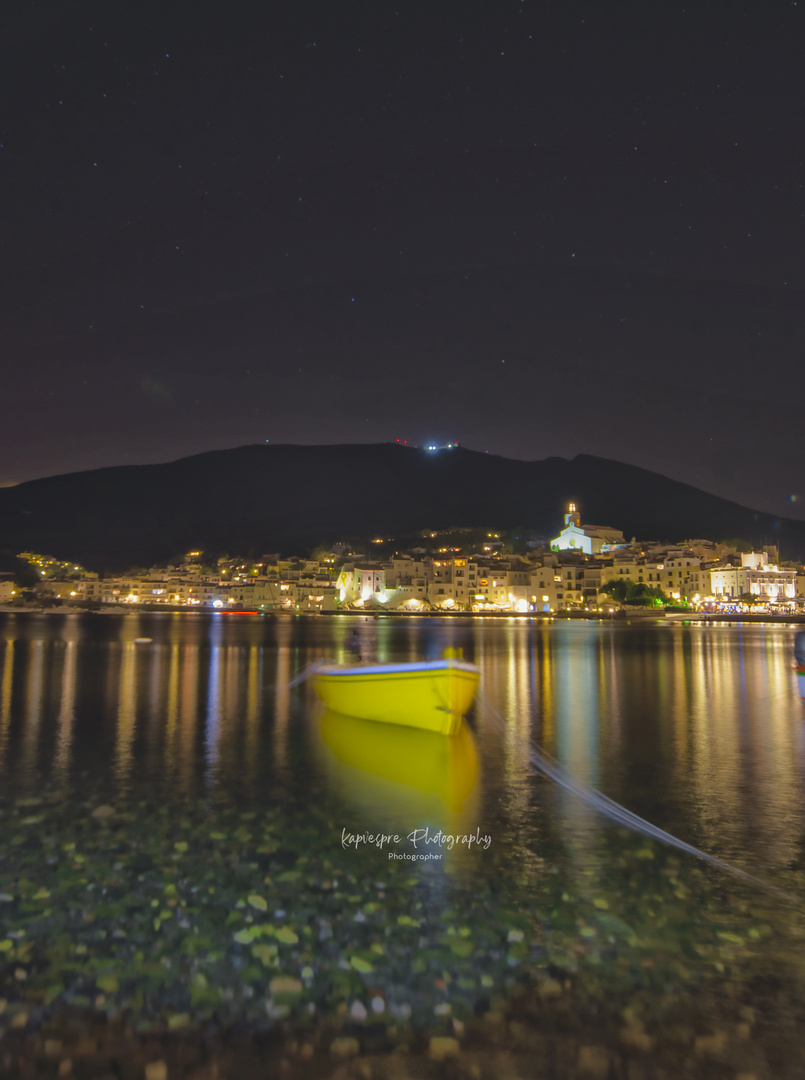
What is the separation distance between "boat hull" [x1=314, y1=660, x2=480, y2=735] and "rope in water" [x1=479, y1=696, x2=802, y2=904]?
1.55 m

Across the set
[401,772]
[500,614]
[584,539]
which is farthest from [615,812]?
[584,539]

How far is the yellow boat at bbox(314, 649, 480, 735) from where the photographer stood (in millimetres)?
13758

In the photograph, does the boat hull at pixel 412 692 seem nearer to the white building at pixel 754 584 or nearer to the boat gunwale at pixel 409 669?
the boat gunwale at pixel 409 669

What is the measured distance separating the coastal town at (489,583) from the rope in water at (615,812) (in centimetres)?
10683

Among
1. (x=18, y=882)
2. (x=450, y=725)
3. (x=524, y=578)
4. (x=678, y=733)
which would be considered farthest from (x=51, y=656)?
(x=524, y=578)

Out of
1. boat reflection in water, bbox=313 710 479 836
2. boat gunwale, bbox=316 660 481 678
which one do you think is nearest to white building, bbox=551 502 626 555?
→ boat gunwale, bbox=316 660 481 678

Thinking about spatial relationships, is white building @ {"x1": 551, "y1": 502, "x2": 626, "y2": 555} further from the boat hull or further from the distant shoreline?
the boat hull

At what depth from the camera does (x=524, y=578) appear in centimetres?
13475

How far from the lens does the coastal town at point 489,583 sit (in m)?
124

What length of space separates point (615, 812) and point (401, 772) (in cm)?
325

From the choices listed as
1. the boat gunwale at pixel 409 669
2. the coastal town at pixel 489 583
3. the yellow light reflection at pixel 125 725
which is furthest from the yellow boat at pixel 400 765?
the coastal town at pixel 489 583

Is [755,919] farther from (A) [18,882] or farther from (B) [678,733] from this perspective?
(B) [678,733]

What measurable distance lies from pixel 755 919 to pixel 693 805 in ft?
13.1

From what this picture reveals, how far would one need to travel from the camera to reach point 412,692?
565 inches
